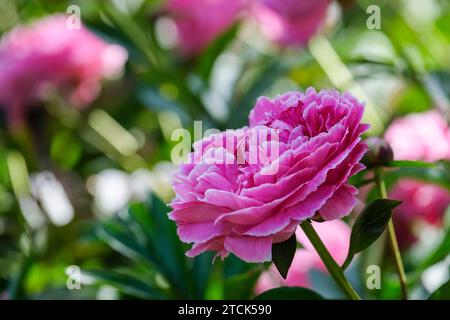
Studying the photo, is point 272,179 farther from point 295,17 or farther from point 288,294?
point 295,17

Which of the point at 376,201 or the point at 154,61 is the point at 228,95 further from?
the point at 376,201

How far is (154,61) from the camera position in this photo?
3.20ft

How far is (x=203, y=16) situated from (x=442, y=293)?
2.03ft

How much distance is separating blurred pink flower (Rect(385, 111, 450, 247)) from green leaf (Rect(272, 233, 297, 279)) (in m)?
0.42

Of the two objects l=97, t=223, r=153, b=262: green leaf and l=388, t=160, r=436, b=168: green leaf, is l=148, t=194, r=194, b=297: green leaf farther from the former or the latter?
l=388, t=160, r=436, b=168: green leaf

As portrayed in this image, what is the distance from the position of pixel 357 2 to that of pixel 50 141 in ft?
1.41

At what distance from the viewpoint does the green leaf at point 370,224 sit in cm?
45

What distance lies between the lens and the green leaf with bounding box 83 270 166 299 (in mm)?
605

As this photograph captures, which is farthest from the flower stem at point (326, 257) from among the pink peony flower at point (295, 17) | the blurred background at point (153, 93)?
the pink peony flower at point (295, 17)

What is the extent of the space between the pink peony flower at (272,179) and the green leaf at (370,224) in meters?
0.04

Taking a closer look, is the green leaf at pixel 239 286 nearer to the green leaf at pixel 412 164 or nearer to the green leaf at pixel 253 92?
the green leaf at pixel 412 164

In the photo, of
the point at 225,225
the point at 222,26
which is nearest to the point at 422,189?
the point at 222,26

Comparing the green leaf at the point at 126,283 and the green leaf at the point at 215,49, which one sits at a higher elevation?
the green leaf at the point at 215,49
